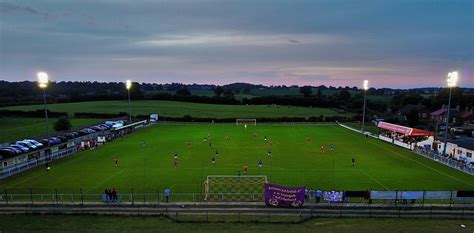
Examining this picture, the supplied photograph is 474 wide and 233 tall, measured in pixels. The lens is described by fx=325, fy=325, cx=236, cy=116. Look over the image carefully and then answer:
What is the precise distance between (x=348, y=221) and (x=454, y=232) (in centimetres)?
628

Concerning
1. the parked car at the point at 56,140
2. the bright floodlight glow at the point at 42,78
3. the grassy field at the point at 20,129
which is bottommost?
the grassy field at the point at 20,129

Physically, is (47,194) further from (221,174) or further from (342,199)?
(342,199)

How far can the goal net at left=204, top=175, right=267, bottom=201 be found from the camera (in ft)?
87.5

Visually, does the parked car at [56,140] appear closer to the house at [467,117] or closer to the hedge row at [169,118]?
the hedge row at [169,118]

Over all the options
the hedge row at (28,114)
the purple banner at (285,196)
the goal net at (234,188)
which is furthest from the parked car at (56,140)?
the hedge row at (28,114)

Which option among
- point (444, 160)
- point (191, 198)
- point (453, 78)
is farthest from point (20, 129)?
point (453, 78)

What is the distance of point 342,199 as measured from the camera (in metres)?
24.8

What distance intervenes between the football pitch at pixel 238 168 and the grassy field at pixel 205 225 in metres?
6.15

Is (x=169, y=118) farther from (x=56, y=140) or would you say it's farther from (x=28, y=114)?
(x=28, y=114)

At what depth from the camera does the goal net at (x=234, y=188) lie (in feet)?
87.5

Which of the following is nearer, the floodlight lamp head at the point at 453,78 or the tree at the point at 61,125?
the floodlight lamp head at the point at 453,78

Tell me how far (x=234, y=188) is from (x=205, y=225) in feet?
26.4

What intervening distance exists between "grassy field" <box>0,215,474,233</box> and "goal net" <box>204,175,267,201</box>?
5060mm

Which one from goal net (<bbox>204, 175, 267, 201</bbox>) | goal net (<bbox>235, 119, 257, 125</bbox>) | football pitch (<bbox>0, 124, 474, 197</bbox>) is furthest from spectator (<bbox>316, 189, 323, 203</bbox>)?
goal net (<bbox>235, 119, 257, 125</bbox>)
